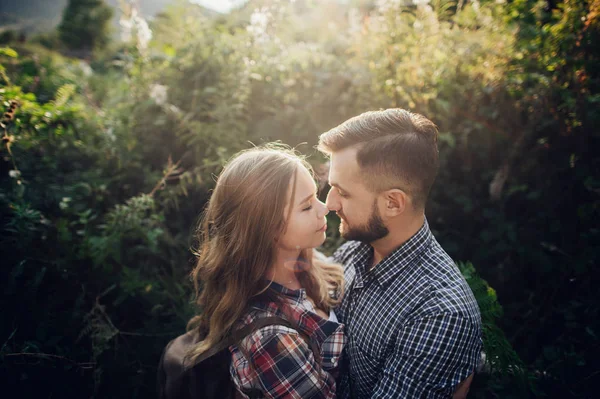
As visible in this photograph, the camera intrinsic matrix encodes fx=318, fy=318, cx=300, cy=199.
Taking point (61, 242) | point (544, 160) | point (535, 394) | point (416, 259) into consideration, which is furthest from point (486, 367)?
point (61, 242)

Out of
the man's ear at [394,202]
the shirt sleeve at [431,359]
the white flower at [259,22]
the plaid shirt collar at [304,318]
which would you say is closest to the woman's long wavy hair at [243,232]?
the plaid shirt collar at [304,318]

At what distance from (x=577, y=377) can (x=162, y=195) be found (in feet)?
12.1

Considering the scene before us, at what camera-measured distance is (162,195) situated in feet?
10.8

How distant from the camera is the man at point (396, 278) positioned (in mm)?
1602

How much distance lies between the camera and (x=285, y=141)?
4.01m

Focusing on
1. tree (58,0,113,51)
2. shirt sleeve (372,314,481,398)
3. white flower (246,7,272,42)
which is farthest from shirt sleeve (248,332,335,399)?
tree (58,0,113,51)

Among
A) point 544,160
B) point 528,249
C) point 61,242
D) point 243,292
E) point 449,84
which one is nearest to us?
point 243,292

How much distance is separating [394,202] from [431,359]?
886mm

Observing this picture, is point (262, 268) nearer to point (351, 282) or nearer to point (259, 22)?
point (351, 282)

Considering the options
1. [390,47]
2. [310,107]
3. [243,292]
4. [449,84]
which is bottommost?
[243,292]

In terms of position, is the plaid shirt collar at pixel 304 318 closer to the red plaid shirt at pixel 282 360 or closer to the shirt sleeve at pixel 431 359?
the red plaid shirt at pixel 282 360

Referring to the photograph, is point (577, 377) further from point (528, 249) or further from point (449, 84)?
point (449, 84)

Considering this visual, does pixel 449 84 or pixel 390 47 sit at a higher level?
pixel 390 47

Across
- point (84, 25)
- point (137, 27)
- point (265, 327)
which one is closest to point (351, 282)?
point (265, 327)
